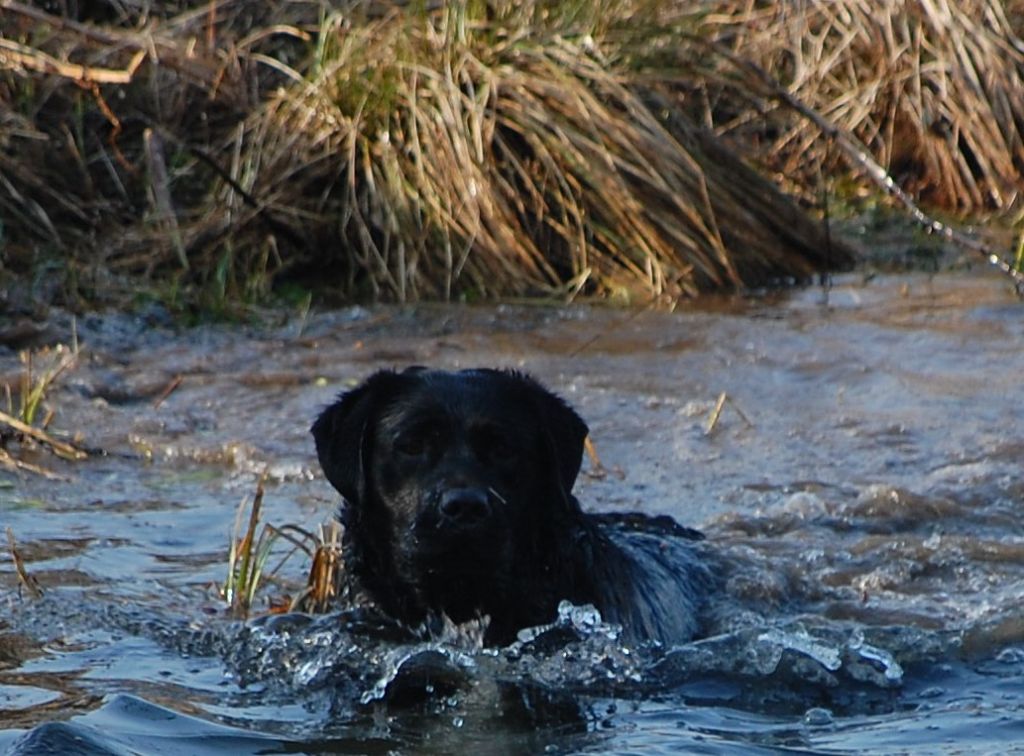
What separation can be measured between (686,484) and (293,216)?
Answer: 3998 mm

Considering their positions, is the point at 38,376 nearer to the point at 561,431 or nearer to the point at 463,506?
the point at 561,431

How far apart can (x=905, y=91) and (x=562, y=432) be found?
7616 mm

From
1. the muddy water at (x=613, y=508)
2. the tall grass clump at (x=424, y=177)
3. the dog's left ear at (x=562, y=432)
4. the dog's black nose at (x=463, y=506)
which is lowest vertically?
the muddy water at (x=613, y=508)

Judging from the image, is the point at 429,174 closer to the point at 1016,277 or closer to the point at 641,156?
the point at 641,156

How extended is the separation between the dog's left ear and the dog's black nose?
428 mm

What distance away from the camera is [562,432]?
18.7 feet

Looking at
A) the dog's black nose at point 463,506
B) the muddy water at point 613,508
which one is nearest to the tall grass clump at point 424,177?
the muddy water at point 613,508

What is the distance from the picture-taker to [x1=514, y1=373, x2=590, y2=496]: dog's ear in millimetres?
5660

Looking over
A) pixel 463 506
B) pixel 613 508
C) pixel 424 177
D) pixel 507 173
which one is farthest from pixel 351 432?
pixel 507 173

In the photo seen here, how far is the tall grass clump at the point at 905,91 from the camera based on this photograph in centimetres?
1236

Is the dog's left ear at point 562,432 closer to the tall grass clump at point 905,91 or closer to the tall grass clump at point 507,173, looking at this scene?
the tall grass clump at point 507,173

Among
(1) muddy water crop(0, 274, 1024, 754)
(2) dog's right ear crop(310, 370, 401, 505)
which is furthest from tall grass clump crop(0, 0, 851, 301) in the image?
(2) dog's right ear crop(310, 370, 401, 505)

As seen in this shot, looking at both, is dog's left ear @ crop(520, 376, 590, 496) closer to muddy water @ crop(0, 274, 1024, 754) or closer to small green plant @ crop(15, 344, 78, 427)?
muddy water @ crop(0, 274, 1024, 754)

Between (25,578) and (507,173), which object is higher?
(507,173)
